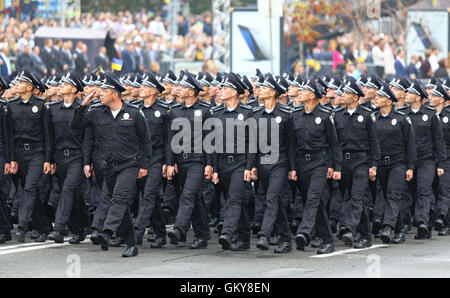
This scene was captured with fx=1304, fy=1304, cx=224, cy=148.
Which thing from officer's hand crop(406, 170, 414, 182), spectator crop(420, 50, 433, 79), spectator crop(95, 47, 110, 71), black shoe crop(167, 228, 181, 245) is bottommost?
black shoe crop(167, 228, 181, 245)

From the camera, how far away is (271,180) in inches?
605

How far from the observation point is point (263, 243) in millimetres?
15062

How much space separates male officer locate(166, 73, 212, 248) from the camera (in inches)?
614

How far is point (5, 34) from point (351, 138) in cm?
2001

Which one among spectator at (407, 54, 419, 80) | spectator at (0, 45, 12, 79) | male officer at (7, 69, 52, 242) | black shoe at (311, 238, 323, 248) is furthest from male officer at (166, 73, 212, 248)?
spectator at (407, 54, 419, 80)

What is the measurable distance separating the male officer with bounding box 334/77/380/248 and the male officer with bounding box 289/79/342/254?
55cm

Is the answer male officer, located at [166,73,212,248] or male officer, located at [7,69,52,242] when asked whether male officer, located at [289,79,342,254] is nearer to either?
male officer, located at [166,73,212,248]

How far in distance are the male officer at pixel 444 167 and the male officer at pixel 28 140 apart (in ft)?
17.3

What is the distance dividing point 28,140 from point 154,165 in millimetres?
1617

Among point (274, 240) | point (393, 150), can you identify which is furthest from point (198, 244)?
point (393, 150)

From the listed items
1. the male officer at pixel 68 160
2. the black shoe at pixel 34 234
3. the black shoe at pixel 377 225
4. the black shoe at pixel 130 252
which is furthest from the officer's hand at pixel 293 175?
the black shoe at pixel 34 234

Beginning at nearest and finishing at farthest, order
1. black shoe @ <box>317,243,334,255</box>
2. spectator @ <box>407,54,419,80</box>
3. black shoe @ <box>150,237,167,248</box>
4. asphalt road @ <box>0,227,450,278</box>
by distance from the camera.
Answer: asphalt road @ <box>0,227,450,278</box> < black shoe @ <box>317,243,334,255</box> < black shoe @ <box>150,237,167,248</box> < spectator @ <box>407,54,419,80</box>

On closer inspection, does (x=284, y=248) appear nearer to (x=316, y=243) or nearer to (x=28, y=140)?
(x=316, y=243)
